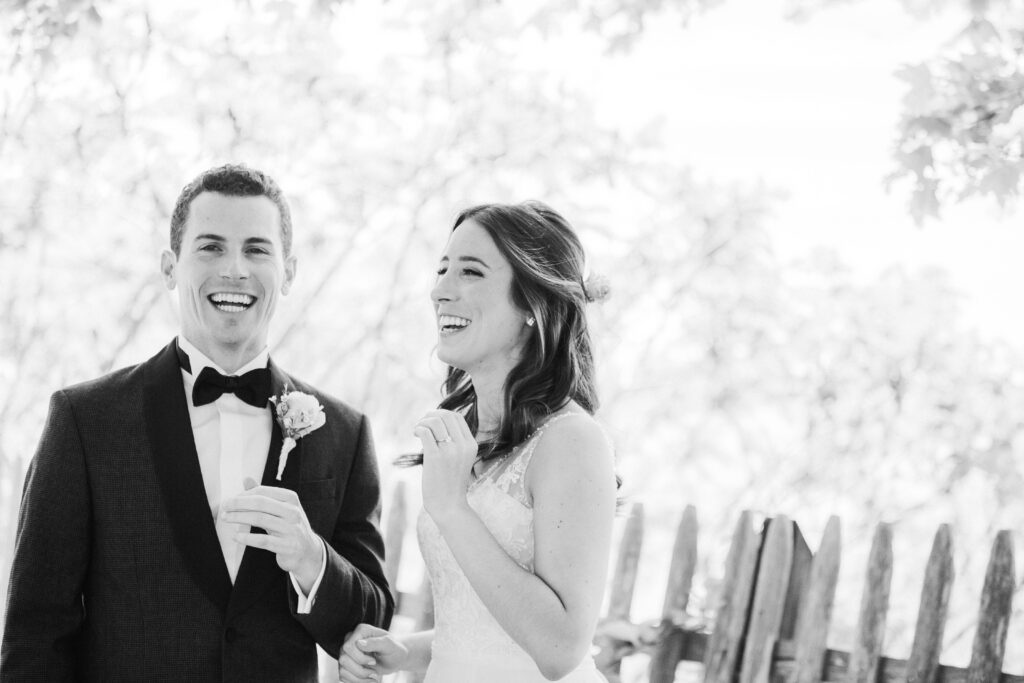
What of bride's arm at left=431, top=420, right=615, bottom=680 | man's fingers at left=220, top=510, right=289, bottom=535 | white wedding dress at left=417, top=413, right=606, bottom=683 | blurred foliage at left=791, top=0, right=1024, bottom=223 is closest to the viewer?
bride's arm at left=431, top=420, right=615, bottom=680

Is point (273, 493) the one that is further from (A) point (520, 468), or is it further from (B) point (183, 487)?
(A) point (520, 468)

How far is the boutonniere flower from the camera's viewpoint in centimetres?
287

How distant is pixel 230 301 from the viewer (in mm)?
2959

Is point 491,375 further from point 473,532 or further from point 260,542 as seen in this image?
point 260,542

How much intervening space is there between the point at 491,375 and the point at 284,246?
75 centimetres

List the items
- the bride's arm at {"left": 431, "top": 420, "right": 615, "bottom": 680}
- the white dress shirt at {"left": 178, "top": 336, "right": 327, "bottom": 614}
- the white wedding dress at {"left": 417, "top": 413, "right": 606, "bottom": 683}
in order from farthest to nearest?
the white dress shirt at {"left": 178, "top": 336, "right": 327, "bottom": 614} → the white wedding dress at {"left": 417, "top": 413, "right": 606, "bottom": 683} → the bride's arm at {"left": 431, "top": 420, "right": 615, "bottom": 680}

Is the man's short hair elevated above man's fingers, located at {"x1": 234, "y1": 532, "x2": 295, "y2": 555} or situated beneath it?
elevated above

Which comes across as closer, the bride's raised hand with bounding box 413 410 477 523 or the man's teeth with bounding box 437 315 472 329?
the bride's raised hand with bounding box 413 410 477 523

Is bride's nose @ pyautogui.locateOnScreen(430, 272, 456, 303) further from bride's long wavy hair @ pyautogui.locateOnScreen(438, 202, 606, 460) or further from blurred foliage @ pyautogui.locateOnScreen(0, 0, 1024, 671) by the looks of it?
blurred foliage @ pyautogui.locateOnScreen(0, 0, 1024, 671)

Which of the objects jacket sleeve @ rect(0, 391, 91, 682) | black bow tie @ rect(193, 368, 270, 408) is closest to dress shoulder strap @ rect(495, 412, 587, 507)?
black bow tie @ rect(193, 368, 270, 408)

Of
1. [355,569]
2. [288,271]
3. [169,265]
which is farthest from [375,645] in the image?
[169,265]

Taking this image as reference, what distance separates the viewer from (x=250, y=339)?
3.05 meters

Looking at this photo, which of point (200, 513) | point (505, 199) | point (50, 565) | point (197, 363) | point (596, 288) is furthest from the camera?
point (505, 199)

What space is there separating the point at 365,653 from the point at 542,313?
3.47ft
